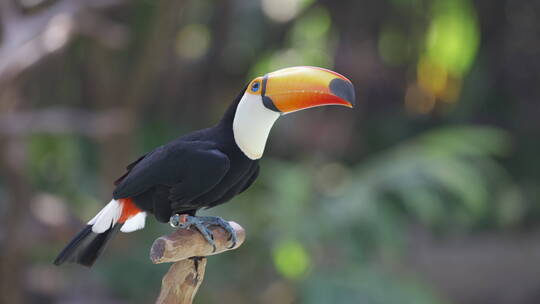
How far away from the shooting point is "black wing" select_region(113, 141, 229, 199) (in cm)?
215

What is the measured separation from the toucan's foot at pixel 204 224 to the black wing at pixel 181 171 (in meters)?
0.10

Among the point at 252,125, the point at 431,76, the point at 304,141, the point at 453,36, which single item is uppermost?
the point at 252,125

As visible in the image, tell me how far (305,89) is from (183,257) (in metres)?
0.55

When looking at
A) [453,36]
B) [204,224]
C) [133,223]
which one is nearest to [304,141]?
[453,36]

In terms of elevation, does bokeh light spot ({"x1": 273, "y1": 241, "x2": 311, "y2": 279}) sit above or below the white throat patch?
below

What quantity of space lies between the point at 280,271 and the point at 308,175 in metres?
0.77

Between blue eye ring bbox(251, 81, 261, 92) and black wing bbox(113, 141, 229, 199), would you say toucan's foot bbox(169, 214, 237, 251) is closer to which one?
black wing bbox(113, 141, 229, 199)

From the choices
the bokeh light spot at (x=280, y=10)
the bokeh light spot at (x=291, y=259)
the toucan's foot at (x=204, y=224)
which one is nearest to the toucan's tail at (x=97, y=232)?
the toucan's foot at (x=204, y=224)

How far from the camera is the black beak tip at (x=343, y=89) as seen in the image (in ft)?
6.72

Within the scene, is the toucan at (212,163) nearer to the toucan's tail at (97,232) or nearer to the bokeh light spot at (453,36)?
the toucan's tail at (97,232)

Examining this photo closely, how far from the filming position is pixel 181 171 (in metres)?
2.20

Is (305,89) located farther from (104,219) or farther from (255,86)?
(104,219)

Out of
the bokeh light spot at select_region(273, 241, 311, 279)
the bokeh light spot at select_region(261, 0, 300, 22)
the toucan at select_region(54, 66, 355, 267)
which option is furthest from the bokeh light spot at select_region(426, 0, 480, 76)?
the toucan at select_region(54, 66, 355, 267)

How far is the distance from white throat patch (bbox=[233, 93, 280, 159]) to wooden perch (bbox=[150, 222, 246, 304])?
0.26m
